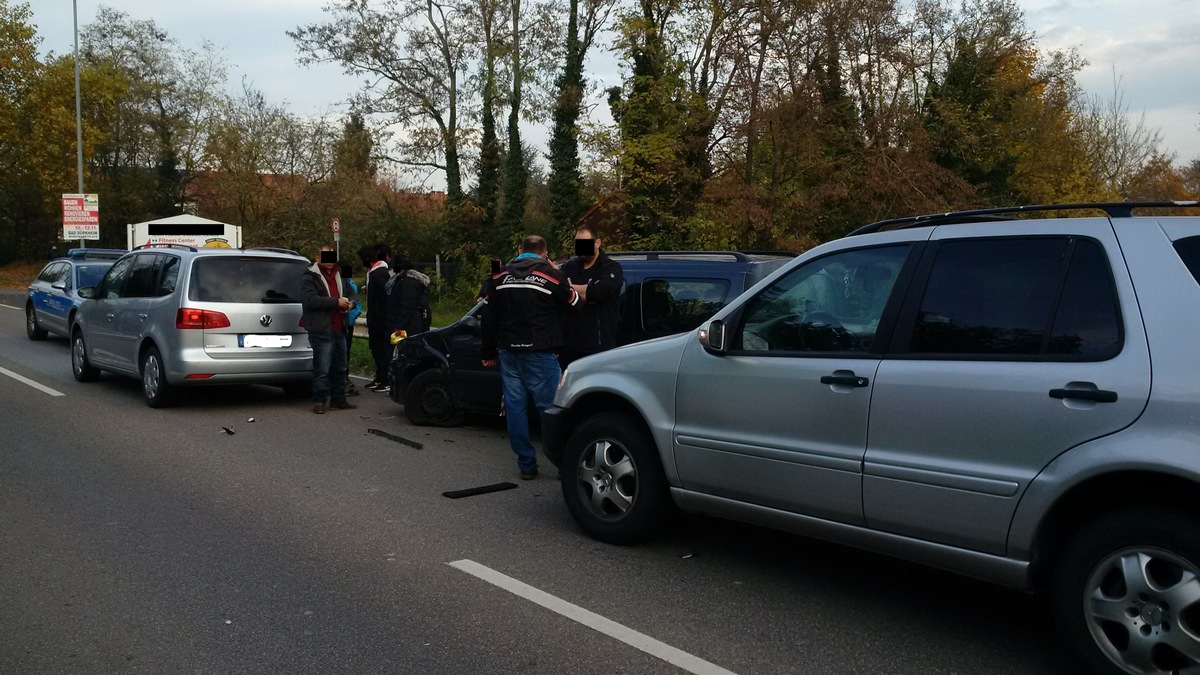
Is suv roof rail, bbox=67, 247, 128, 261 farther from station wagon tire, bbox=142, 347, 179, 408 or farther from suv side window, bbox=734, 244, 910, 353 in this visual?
suv side window, bbox=734, 244, 910, 353

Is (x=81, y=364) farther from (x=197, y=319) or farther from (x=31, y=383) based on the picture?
(x=197, y=319)

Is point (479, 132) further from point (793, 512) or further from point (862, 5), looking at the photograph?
point (793, 512)

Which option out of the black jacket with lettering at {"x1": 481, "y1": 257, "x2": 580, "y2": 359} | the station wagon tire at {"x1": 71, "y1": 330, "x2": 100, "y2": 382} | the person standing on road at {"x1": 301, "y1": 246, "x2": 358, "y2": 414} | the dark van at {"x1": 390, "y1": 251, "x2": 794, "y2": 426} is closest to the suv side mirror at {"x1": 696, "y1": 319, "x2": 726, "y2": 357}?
the dark van at {"x1": 390, "y1": 251, "x2": 794, "y2": 426}

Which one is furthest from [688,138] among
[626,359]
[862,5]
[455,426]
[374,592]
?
[374,592]

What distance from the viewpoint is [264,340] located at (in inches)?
410

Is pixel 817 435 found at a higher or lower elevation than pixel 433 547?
higher

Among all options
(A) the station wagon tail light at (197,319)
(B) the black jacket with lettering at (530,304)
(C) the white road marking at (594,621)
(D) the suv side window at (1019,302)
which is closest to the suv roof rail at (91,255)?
(A) the station wagon tail light at (197,319)

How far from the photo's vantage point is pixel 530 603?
4.59 metres

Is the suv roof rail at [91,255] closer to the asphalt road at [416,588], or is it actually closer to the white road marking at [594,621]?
the asphalt road at [416,588]

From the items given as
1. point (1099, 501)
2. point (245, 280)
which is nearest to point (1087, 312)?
point (1099, 501)

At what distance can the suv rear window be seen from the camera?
1022 cm

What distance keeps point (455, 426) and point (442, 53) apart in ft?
94.6

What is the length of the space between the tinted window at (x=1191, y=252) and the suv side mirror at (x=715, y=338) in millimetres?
2006

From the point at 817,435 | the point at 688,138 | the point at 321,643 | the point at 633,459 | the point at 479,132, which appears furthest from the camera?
the point at 479,132
